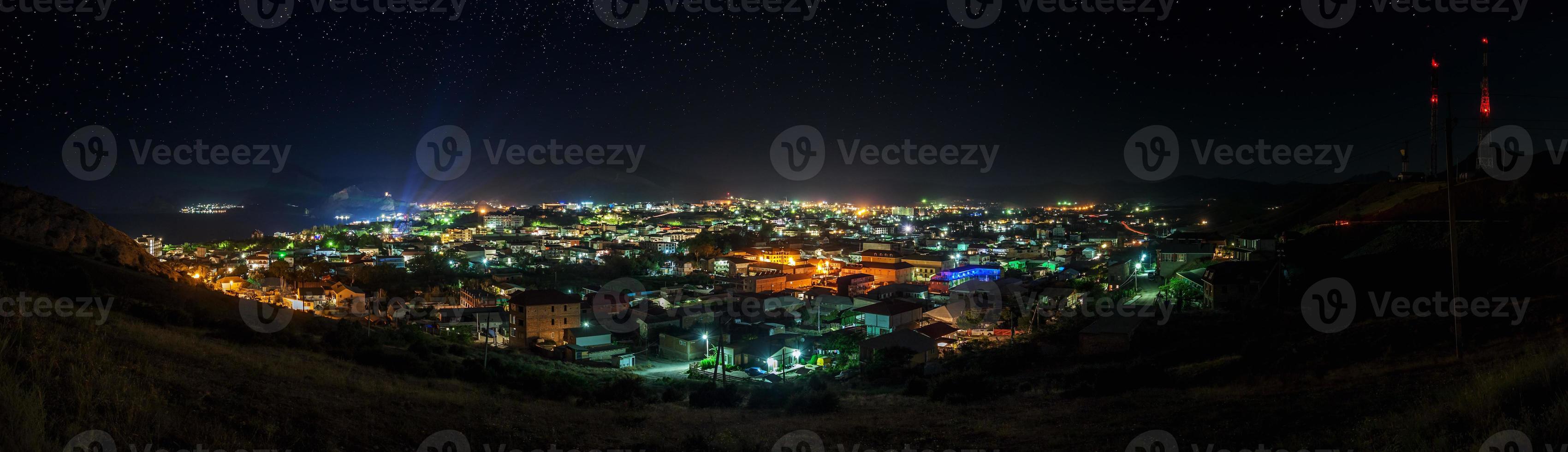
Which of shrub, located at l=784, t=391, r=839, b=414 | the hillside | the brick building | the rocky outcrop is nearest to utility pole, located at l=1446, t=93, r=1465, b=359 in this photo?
the hillside

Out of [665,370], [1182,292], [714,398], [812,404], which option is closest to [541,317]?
[665,370]

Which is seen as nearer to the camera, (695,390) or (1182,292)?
(695,390)

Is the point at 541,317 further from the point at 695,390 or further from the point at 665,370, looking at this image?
the point at 695,390

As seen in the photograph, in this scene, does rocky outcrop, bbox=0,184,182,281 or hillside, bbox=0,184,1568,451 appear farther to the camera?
rocky outcrop, bbox=0,184,182,281

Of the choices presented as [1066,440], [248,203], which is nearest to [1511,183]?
[1066,440]

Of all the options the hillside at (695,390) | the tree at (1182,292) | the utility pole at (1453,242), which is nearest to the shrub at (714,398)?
the hillside at (695,390)

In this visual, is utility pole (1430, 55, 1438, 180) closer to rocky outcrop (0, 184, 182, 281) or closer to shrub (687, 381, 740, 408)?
shrub (687, 381, 740, 408)

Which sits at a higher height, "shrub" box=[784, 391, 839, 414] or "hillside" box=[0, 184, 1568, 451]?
"hillside" box=[0, 184, 1568, 451]

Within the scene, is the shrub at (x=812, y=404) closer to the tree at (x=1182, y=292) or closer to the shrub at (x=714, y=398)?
the shrub at (x=714, y=398)
